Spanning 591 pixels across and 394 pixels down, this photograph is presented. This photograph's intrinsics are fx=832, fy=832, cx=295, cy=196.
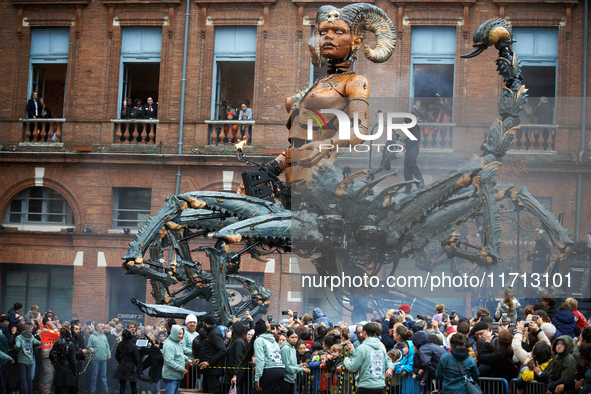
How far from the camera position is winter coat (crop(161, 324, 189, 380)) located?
1130 centimetres

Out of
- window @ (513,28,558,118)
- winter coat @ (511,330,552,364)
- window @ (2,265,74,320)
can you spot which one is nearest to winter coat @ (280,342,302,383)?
winter coat @ (511,330,552,364)

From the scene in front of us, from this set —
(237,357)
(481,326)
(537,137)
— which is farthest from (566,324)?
(537,137)

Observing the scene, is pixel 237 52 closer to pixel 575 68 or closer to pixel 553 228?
pixel 575 68

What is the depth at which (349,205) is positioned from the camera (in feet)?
35.8

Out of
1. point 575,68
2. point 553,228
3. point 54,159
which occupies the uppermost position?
point 575,68

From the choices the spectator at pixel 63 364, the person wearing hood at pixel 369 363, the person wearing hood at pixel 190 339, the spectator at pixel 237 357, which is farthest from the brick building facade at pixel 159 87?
the person wearing hood at pixel 369 363

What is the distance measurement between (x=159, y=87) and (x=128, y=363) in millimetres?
13713

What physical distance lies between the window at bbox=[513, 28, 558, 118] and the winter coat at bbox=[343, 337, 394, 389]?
57.1ft

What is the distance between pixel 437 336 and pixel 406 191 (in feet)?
8.27

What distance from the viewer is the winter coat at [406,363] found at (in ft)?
31.1

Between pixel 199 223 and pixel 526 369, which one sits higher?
pixel 199 223

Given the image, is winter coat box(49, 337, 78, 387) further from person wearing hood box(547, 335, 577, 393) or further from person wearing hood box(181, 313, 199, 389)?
person wearing hood box(547, 335, 577, 393)

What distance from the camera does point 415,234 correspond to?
11047 millimetres

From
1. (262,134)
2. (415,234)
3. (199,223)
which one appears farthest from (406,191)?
(262,134)
